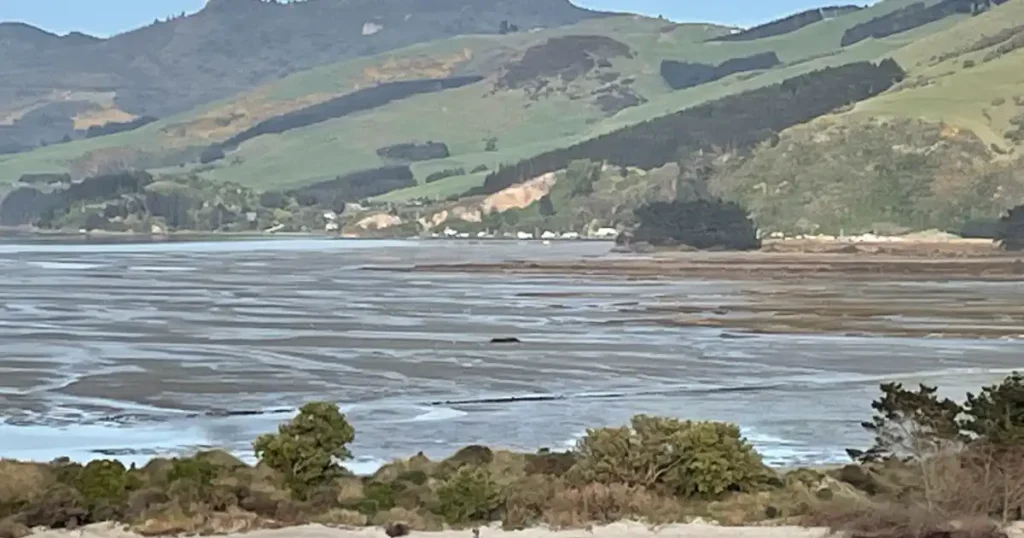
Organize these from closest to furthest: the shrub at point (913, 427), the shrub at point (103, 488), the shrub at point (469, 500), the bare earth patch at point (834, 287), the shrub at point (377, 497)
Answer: the shrub at point (103, 488), the shrub at point (469, 500), the shrub at point (377, 497), the shrub at point (913, 427), the bare earth patch at point (834, 287)

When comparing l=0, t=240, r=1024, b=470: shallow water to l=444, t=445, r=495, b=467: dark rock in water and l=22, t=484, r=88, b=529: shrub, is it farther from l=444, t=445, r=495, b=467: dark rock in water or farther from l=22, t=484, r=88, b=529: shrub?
l=22, t=484, r=88, b=529: shrub

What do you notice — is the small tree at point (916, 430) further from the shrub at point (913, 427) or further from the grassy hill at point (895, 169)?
the grassy hill at point (895, 169)

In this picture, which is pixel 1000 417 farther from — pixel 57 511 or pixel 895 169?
pixel 895 169

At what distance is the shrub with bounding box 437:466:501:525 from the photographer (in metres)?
18.6

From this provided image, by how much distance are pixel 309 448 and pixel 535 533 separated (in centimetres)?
446

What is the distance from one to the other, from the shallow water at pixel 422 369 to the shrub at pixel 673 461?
17.8 feet

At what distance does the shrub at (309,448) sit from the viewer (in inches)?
819

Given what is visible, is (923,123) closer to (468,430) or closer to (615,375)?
(615,375)

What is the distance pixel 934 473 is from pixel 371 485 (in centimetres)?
668

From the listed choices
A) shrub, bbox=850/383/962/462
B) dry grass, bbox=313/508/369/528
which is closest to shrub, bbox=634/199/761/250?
shrub, bbox=850/383/962/462

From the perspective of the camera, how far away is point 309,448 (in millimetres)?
21047

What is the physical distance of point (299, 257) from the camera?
143625 millimetres

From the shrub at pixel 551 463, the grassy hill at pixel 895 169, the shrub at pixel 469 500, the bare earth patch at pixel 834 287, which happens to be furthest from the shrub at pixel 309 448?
the grassy hill at pixel 895 169

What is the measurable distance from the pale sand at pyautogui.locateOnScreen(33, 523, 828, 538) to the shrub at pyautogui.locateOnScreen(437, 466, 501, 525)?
27.6 inches
